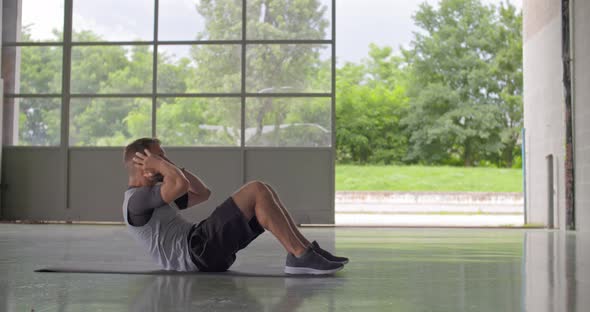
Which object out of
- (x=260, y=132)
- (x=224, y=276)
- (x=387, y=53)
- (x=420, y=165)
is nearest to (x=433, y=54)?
(x=387, y=53)

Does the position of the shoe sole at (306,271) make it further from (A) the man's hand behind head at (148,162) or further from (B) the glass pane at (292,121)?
(B) the glass pane at (292,121)

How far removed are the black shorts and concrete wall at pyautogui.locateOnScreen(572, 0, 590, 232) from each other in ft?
29.9

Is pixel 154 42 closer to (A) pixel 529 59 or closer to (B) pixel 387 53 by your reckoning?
(A) pixel 529 59

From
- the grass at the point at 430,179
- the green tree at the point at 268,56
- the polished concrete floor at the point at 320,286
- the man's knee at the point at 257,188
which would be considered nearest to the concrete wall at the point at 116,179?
the green tree at the point at 268,56

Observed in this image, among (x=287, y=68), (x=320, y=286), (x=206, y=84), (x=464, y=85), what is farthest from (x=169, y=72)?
(x=464, y=85)

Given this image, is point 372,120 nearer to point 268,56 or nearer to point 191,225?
point 268,56

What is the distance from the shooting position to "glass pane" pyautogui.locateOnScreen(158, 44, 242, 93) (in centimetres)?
1375

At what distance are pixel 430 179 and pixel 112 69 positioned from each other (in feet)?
67.6

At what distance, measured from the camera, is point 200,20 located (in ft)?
45.8

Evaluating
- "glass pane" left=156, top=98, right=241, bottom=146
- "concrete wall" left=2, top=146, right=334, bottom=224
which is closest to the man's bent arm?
"concrete wall" left=2, top=146, right=334, bottom=224

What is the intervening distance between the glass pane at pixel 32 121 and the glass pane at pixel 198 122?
7.25ft

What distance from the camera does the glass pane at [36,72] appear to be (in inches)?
552

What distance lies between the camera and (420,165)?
33375mm

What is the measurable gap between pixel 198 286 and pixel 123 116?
10917mm
